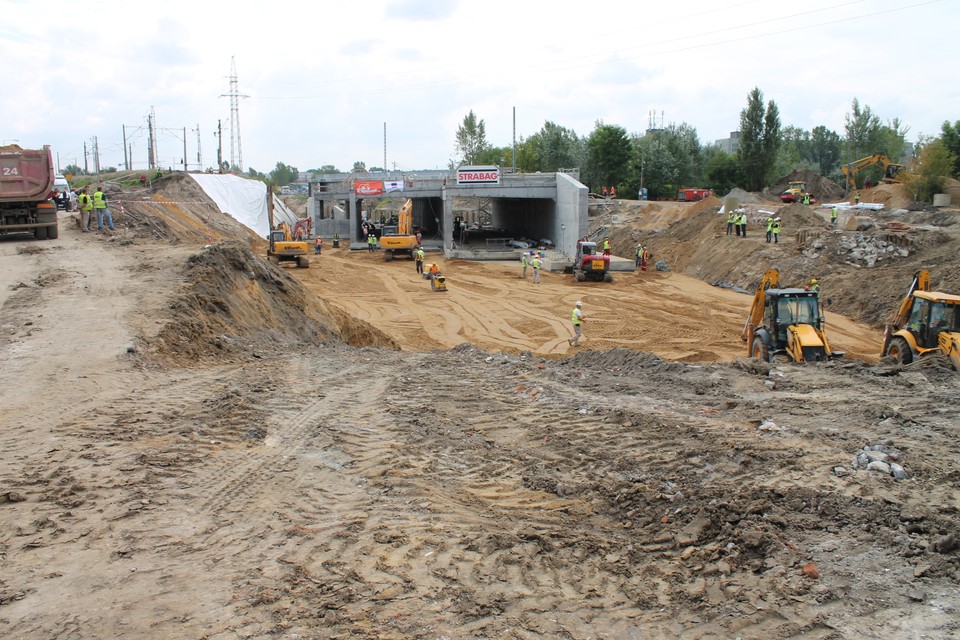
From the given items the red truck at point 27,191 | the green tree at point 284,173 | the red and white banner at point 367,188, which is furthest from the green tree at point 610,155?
the green tree at point 284,173

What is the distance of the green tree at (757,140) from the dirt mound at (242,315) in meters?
48.4

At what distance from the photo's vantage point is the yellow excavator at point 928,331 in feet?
44.6

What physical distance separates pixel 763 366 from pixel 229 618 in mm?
10529

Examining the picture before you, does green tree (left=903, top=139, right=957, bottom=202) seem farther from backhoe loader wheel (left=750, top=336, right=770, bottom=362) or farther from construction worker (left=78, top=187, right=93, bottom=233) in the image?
construction worker (left=78, top=187, right=93, bottom=233)

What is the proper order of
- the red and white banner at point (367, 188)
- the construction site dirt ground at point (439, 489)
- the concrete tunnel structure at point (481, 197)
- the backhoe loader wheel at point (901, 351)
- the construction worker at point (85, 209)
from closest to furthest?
the construction site dirt ground at point (439, 489) → the backhoe loader wheel at point (901, 351) → the construction worker at point (85, 209) → the concrete tunnel structure at point (481, 197) → the red and white banner at point (367, 188)

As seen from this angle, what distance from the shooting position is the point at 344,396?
439 inches

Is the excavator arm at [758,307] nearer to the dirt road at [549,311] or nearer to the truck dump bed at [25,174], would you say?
the dirt road at [549,311]

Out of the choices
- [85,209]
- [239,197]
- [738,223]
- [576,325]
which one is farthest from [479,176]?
[576,325]

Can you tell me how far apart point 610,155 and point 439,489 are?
60.2 meters

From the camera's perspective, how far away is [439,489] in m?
7.83

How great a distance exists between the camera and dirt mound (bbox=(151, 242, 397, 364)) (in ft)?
42.5

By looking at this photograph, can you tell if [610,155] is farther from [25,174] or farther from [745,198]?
[25,174]

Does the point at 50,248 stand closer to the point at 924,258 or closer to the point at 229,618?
the point at 229,618

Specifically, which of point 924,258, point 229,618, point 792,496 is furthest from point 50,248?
point 924,258
